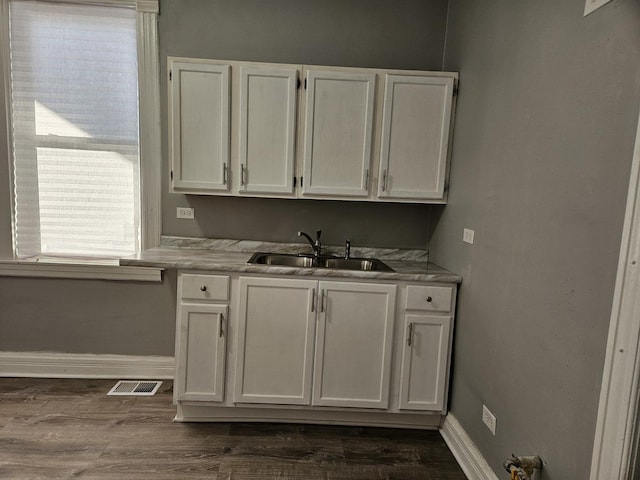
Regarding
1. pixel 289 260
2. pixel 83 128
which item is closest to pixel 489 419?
pixel 289 260

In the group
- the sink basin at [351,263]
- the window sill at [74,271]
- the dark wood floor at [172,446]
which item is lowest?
the dark wood floor at [172,446]

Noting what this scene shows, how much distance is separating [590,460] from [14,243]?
10.9 ft

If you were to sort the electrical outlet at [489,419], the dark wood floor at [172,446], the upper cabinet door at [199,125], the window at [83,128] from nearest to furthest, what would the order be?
1. the electrical outlet at [489,419]
2. the dark wood floor at [172,446]
3. the upper cabinet door at [199,125]
4. the window at [83,128]

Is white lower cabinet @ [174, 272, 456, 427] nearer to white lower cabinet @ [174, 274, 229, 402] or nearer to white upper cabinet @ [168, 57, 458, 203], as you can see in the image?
white lower cabinet @ [174, 274, 229, 402]

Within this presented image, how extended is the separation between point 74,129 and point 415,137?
225 centimetres

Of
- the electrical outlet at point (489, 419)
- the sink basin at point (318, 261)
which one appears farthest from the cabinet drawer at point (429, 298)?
the electrical outlet at point (489, 419)

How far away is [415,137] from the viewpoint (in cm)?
239

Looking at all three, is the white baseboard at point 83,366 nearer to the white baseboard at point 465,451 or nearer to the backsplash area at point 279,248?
the backsplash area at point 279,248

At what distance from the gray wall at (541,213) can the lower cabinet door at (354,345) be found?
1.40 ft

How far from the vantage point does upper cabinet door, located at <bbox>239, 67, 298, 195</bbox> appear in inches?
91.3

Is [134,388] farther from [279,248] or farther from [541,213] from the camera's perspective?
[541,213]

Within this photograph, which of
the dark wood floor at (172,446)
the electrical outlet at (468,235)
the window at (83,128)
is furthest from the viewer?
the window at (83,128)

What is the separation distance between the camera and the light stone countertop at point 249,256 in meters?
2.16

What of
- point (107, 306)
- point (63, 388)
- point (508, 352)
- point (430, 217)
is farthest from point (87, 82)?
point (508, 352)
